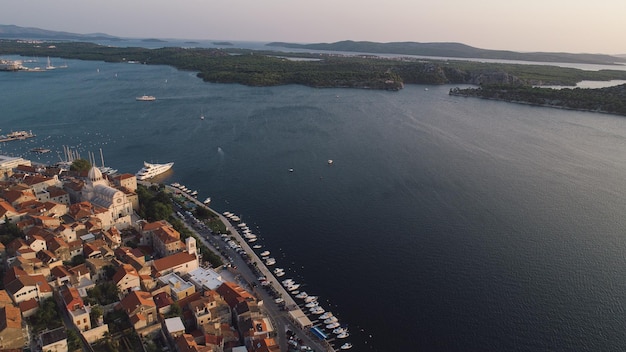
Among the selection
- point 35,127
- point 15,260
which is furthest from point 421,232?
point 35,127

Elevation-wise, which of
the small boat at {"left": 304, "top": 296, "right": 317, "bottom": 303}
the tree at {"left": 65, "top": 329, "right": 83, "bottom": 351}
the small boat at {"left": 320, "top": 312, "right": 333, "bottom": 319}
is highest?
the tree at {"left": 65, "top": 329, "right": 83, "bottom": 351}

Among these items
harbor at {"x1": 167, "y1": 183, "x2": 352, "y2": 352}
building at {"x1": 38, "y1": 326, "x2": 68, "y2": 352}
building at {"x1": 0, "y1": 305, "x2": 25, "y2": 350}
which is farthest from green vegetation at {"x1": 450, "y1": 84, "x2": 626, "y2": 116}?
building at {"x1": 0, "y1": 305, "x2": 25, "y2": 350}

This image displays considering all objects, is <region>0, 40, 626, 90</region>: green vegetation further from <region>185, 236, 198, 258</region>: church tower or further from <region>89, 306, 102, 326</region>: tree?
<region>89, 306, 102, 326</region>: tree

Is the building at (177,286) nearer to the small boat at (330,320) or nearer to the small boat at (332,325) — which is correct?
the small boat at (330,320)

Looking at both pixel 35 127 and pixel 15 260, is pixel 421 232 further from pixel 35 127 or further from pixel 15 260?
pixel 35 127

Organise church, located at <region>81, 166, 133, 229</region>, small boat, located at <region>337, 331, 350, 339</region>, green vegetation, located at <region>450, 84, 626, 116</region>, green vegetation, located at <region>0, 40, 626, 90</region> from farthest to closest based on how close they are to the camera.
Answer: green vegetation, located at <region>0, 40, 626, 90</region> → green vegetation, located at <region>450, 84, 626, 116</region> → church, located at <region>81, 166, 133, 229</region> → small boat, located at <region>337, 331, 350, 339</region>
